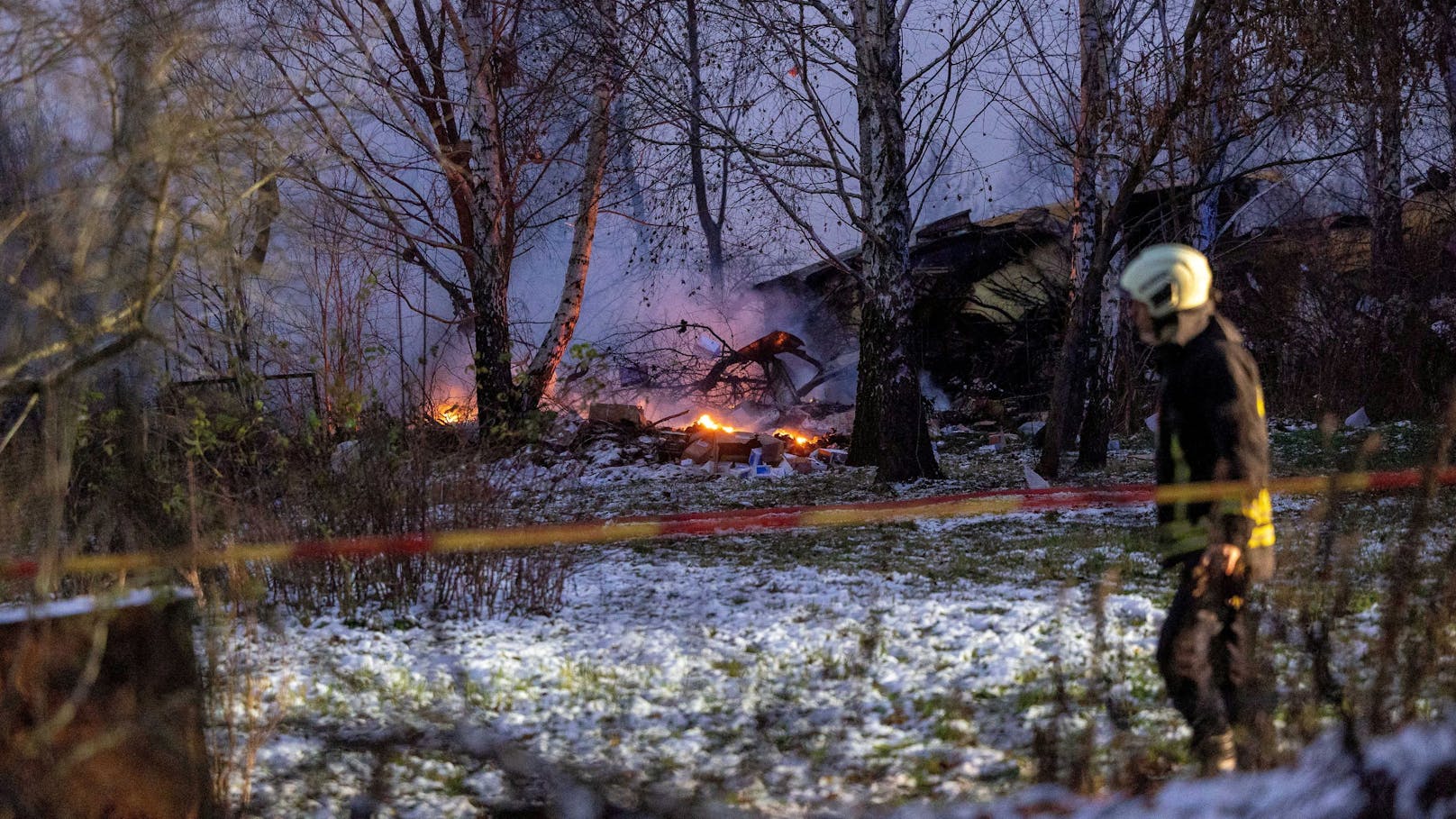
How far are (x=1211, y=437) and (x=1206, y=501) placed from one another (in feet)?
0.66

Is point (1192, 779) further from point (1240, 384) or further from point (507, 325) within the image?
point (507, 325)

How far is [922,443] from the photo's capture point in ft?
37.0

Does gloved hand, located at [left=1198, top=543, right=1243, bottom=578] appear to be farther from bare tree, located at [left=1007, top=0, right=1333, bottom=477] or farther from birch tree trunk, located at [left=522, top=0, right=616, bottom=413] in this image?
birch tree trunk, located at [left=522, top=0, right=616, bottom=413]

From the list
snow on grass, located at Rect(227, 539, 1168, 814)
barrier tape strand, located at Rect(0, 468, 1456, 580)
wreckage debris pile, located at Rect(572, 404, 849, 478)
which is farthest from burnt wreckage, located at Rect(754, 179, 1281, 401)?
snow on grass, located at Rect(227, 539, 1168, 814)

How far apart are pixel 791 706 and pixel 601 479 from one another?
27.5 feet

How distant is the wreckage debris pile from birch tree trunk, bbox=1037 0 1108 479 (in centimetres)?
260

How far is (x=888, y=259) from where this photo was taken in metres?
11.1

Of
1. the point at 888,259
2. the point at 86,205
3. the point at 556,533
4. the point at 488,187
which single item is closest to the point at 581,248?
the point at 488,187

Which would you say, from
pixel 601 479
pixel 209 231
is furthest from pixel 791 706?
pixel 601 479

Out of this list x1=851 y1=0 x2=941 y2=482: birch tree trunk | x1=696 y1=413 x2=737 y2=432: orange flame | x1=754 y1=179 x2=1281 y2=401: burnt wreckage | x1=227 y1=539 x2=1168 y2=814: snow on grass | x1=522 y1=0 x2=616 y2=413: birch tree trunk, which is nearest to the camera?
x1=227 y1=539 x2=1168 y2=814: snow on grass

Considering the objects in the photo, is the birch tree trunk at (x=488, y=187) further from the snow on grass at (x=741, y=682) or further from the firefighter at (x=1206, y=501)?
the firefighter at (x=1206, y=501)

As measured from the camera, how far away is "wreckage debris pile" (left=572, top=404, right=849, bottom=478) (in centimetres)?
1304

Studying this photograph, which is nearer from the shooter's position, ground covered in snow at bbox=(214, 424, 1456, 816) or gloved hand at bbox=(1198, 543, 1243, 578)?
gloved hand at bbox=(1198, 543, 1243, 578)

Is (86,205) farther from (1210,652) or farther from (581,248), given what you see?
(581,248)
